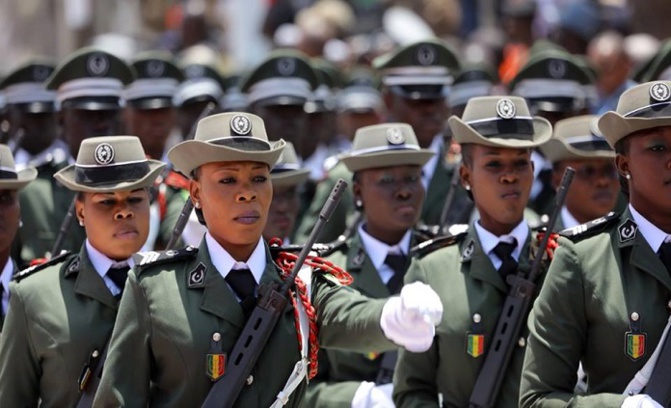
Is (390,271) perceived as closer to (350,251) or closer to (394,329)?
(350,251)

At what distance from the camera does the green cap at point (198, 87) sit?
42.6ft

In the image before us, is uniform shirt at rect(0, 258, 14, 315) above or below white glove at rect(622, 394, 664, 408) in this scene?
below

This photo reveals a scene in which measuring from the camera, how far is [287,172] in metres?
9.95

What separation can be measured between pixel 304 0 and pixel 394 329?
49.7ft

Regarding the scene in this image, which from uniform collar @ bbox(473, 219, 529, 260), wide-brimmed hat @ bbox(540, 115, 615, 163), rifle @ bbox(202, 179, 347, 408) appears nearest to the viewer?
rifle @ bbox(202, 179, 347, 408)

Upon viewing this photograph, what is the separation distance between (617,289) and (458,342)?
139 centimetres

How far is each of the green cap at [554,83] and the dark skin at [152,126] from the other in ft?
9.15

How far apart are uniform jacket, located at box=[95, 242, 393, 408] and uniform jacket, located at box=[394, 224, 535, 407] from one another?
3.22ft

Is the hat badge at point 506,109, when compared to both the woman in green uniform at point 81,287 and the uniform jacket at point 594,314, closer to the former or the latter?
the uniform jacket at point 594,314


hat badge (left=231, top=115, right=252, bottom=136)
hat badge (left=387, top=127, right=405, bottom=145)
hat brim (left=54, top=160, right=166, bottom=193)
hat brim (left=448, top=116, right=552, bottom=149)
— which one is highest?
hat badge (left=231, top=115, right=252, bottom=136)

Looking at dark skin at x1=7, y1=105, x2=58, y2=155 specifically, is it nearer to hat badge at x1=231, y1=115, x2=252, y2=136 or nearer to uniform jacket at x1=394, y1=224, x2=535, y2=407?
uniform jacket at x1=394, y1=224, x2=535, y2=407

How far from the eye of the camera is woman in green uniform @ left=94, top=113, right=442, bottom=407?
6.34m

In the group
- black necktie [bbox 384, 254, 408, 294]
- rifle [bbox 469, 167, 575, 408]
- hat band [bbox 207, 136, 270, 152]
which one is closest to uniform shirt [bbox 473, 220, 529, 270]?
rifle [bbox 469, 167, 575, 408]

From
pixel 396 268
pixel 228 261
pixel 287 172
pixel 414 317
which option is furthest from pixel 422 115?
pixel 414 317
